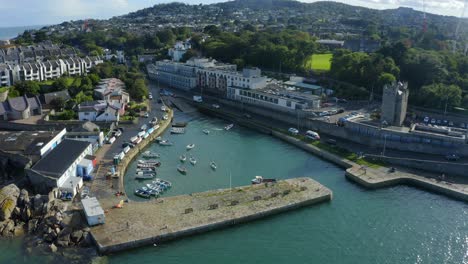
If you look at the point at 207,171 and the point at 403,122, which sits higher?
the point at 403,122

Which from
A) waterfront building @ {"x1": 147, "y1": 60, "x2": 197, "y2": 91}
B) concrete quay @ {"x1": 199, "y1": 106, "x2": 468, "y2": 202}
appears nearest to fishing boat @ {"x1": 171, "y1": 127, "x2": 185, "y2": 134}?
concrete quay @ {"x1": 199, "y1": 106, "x2": 468, "y2": 202}

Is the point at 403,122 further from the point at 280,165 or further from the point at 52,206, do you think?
the point at 52,206

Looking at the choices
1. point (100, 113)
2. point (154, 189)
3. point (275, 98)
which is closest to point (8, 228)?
point (154, 189)

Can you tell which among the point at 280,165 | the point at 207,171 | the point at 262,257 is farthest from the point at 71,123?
the point at 262,257

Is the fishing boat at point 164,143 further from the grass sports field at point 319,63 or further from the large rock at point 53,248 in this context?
the grass sports field at point 319,63

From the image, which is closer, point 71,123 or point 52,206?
point 52,206

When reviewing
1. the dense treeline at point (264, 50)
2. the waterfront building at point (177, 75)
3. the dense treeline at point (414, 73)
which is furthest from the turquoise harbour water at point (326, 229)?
the dense treeline at point (264, 50)

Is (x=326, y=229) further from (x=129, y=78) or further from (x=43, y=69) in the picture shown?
(x=43, y=69)
